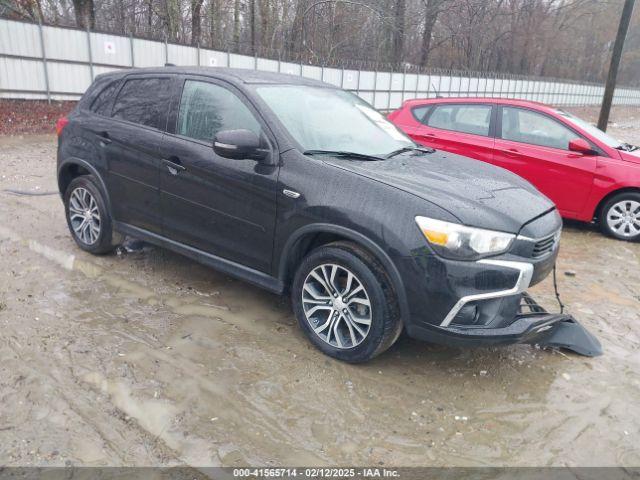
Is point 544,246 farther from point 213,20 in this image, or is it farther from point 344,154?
point 213,20

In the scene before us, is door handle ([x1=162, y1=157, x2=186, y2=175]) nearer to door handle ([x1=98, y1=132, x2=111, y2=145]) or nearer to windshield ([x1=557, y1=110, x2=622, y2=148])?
door handle ([x1=98, y1=132, x2=111, y2=145])

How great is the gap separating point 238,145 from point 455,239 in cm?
154

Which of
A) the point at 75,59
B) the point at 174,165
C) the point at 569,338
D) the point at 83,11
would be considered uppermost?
the point at 83,11

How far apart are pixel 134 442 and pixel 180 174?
2.09 m

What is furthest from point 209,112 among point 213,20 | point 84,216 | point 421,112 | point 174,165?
point 213,20

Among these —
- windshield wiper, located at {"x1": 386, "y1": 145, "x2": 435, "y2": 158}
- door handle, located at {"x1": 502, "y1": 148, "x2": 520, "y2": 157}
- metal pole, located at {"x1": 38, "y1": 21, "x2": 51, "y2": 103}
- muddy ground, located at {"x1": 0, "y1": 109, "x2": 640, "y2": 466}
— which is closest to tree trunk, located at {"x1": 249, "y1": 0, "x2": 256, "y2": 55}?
metal pole, located at {"x1": 38, "y1": 21, "x2": 51, "y2": 103}

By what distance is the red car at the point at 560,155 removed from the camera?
6602 mm

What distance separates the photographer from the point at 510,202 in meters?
3.44

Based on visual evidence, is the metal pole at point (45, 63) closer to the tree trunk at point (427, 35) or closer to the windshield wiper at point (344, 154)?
the windshield wiper at point (344, 154)

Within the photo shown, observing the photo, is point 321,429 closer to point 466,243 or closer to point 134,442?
point 134,442

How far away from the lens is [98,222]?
4.98 metres

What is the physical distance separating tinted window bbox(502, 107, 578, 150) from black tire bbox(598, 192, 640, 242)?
35.0 inches

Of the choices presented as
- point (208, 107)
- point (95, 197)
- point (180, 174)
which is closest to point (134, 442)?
point (180, 174)

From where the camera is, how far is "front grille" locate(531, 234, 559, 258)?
3308 millimetres
